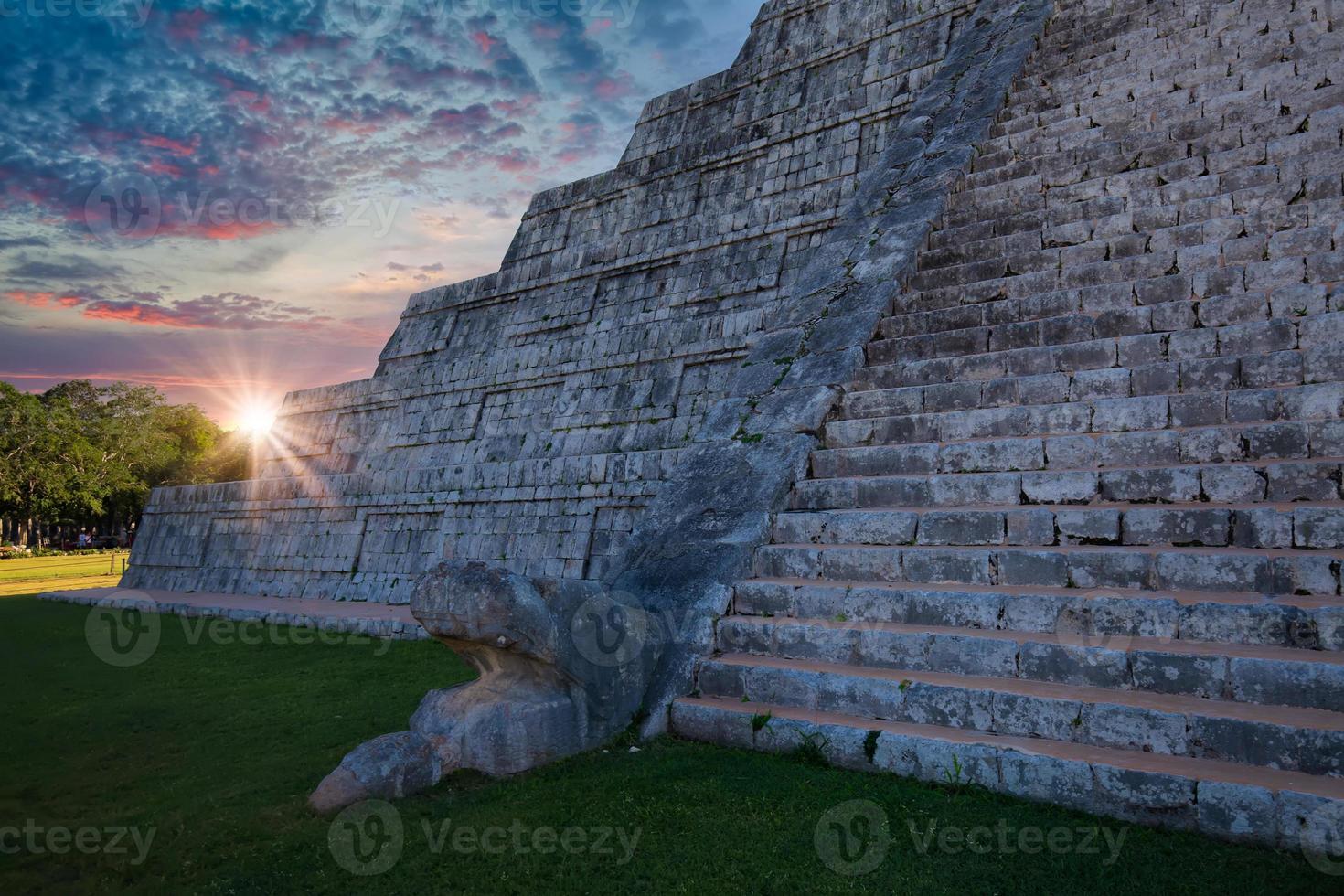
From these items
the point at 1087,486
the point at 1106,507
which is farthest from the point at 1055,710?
the point at 1087,486

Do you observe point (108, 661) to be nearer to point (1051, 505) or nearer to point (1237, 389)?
point (1051, 505)

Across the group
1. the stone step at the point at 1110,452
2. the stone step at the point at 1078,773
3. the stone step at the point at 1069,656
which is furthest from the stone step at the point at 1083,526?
→ the stone step at the point at 1078,773

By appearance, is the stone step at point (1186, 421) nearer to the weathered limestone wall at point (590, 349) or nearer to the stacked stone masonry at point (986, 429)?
the stacked stone masonry at point (986, 429)

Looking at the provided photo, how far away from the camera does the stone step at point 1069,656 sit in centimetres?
352

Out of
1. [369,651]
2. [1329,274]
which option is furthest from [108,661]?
[1329,274]

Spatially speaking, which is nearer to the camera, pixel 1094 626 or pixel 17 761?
pixel 1094 626

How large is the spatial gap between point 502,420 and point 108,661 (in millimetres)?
6520

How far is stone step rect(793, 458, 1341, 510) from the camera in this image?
4.41 metres

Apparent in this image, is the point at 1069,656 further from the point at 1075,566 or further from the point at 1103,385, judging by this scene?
the point at 1103,385

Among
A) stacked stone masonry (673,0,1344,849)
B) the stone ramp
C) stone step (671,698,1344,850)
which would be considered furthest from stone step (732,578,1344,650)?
the stone ramp

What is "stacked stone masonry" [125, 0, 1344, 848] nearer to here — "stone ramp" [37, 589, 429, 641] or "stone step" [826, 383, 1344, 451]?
"stone step" [826, 383, 1344, 451]

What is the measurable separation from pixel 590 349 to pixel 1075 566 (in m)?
9.64

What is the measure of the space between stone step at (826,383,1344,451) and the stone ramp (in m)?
4.52

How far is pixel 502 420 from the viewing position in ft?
45.6
